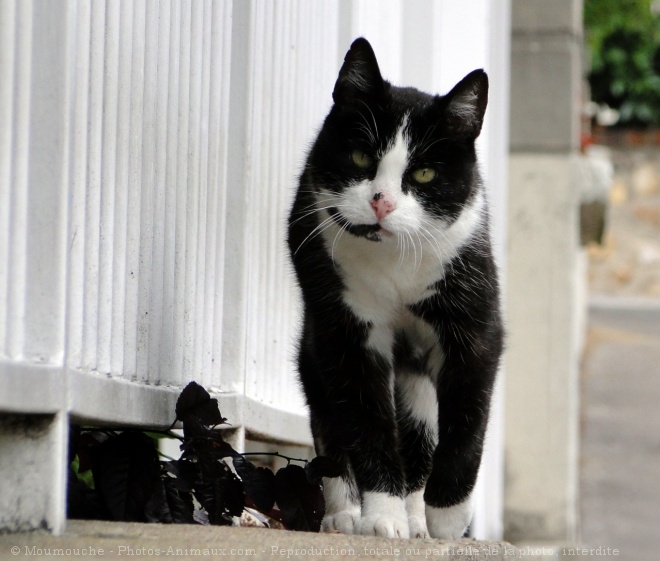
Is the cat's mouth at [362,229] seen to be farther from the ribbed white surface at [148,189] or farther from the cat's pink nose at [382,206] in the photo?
the ribbed white surface at [148,189]

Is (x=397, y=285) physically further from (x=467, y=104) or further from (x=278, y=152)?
(x=278, y=152)

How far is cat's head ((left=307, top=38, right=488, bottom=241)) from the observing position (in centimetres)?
235

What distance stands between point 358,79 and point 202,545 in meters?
1.18

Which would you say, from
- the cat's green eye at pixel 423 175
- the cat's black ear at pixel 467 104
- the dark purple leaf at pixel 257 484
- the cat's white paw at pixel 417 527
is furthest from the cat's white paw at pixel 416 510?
the cat's black ear at pixel 467 104

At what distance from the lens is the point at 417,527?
258 centimetres

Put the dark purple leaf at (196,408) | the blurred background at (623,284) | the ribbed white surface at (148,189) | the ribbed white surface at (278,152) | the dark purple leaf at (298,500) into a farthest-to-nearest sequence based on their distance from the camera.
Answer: the blurred background at (623,284)
the ribbed white surface at (278,152)
the dark purple leaf at (298,500)
the dark purple leaf at (196,408)
the ribbed white surface at (148,189)

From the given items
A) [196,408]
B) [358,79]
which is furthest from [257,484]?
[358,79]

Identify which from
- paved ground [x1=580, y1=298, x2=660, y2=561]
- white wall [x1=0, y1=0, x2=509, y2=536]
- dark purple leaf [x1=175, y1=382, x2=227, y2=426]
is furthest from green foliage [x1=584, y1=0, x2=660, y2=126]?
dark purple leaf [x1=175, y1=382, x2=227, y2=426]

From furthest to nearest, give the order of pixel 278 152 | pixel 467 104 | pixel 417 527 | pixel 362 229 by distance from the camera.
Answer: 1. pixel 278 152
2. pixel 417 527
3. pixel 467 104
4. pixel 362 229

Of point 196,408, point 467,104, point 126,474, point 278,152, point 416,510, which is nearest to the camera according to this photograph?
point 126,474

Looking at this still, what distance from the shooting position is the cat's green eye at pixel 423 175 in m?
2.41

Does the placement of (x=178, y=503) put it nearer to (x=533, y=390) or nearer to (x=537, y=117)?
(x=533, y=390)

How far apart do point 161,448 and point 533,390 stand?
352cm

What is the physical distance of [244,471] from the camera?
7.54 feet
